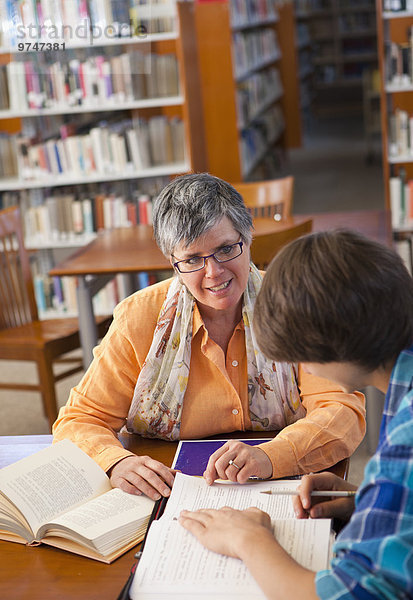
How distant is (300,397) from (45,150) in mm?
3232

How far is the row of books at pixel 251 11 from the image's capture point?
6.15 meters

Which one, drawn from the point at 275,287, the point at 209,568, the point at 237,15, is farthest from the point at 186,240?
the point at 237,15

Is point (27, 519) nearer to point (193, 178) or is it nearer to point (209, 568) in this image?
point (209, 568)

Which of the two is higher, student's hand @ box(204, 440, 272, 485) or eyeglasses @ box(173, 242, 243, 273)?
eyeglasses @ box(173, 242, 243, 273)

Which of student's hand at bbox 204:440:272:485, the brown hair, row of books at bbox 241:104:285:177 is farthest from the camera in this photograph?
row of books at bbox 241:104:285:177

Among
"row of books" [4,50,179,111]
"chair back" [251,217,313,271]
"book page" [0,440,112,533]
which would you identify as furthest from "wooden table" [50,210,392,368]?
"book page" [0,440,112,533]

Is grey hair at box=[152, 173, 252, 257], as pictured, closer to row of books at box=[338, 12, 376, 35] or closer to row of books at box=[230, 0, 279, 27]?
row of books at box=[230, 0, 279, 27]

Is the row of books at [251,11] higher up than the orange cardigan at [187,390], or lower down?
higher up

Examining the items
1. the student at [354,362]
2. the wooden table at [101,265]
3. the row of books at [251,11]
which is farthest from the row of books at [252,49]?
the student at [354,362]

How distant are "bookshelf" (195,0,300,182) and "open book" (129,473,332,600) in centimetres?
393

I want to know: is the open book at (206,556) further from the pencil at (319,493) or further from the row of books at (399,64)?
the row of books at (399,64)

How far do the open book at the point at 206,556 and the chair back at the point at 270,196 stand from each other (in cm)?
260

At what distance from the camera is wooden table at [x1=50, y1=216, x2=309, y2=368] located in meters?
3.04

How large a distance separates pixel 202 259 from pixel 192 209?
0.35 ft
